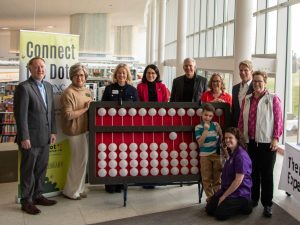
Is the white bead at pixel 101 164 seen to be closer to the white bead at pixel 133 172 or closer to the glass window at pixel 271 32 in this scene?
the white bead at pixel 133 172

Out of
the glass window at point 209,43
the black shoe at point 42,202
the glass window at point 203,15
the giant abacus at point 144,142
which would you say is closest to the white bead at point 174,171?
the giant abacus at point 144,142

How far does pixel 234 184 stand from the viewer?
3.91m

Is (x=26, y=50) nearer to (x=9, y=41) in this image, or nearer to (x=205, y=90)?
(x=205, y=90)

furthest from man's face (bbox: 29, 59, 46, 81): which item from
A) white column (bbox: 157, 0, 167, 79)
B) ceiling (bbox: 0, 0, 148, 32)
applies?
white column (bbox: 157, 0, 167, 79)

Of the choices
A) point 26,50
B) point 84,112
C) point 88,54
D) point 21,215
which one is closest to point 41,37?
point 26,50

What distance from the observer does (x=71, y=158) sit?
4441 mm

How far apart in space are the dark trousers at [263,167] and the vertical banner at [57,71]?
6.78 feet

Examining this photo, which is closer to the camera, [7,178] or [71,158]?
[71,158]

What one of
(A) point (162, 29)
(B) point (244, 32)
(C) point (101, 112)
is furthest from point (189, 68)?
(A) point (162, 29)

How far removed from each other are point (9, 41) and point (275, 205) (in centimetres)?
3363

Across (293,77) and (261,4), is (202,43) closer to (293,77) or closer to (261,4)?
(261,4)

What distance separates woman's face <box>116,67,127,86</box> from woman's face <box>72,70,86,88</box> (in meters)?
0.39

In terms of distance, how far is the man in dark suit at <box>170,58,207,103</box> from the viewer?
191 inches

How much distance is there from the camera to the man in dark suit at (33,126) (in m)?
3.84
